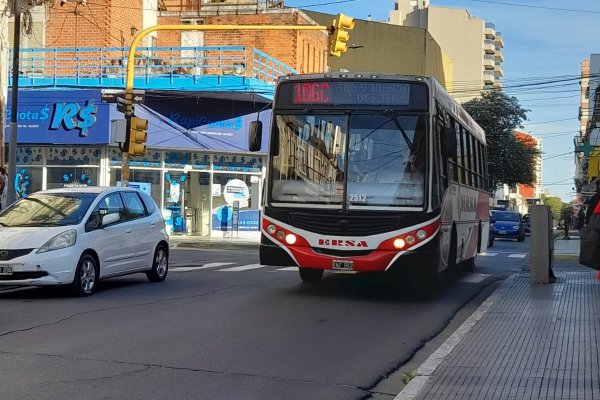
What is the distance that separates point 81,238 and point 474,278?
8406 millimetres

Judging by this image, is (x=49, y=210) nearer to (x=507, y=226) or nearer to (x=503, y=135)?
(x=507, y=226)

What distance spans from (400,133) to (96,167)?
2029 centimetres

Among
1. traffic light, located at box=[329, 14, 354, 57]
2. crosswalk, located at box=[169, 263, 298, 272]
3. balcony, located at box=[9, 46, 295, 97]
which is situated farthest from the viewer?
balcony, located at box=[9, 46, 295, 97]

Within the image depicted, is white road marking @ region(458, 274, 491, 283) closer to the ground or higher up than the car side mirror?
closer to the ground

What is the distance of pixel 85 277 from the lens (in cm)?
1153

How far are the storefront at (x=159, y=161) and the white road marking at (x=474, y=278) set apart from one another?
1511 cm

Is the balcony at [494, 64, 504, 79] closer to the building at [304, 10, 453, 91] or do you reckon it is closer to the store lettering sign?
the building at [304, 10, 453, 91]

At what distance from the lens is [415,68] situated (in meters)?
62.8

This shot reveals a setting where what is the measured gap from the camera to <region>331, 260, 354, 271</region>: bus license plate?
1109cm

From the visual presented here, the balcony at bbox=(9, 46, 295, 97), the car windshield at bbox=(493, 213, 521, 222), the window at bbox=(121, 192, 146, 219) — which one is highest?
the balcony at bbox=(9, 46, 295, 97)

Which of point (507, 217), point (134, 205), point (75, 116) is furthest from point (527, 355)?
point (507, 217)

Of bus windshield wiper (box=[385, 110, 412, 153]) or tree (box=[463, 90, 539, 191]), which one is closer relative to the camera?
bus windshield wiper (box=[385, 110, 412, 153])

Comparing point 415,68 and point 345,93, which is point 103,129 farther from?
point 415,68

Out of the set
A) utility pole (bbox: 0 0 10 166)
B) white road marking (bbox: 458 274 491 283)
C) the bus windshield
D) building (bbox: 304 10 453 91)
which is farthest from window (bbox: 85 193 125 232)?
building (bbox: 304 10 453 91)
